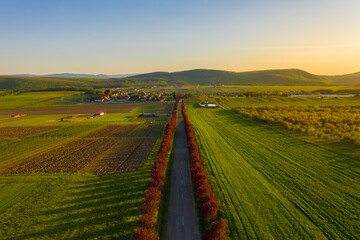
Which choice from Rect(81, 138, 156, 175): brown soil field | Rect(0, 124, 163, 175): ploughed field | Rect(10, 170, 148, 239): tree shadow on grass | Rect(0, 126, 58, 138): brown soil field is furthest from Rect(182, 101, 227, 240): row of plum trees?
Rect(0, 126, 58, 138): brown soil field

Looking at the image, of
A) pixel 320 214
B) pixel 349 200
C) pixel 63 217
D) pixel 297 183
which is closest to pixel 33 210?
pixel 63 217

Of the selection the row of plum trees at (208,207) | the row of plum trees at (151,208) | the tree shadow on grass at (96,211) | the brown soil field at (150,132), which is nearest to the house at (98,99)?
the brown soil field at (150,132)

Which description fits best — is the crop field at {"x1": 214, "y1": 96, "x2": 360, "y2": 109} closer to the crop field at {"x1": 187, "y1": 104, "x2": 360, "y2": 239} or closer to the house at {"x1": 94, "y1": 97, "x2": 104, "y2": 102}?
the crop field at {"x1": 187, "y1": 104, "x2": 360, "y2": 239}

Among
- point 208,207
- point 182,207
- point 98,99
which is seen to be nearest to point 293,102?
point 182,207

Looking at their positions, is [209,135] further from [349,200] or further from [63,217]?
[63,217]

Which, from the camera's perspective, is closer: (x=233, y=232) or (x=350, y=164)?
(x=233, y=232)

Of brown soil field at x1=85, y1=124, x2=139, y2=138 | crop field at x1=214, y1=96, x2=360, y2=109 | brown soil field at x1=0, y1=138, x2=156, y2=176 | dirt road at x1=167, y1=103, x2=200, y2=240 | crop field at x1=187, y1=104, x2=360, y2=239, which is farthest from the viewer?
crop field at x1=214, y1=96, x2=360, y2=109

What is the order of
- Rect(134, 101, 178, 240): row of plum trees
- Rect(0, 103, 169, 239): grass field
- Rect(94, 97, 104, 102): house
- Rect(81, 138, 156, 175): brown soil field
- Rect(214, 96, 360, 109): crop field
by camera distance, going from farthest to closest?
1. Rect(94, 97, 104, 102): house
2. Rect(214, 96, 360, 109): crop field
3. Rect(81, 138, 156, 175): brown soil field
4. Rect(0, 103, 169, 239): grass field
5. Rect(134, 101, 178, 240): row of plum trees
